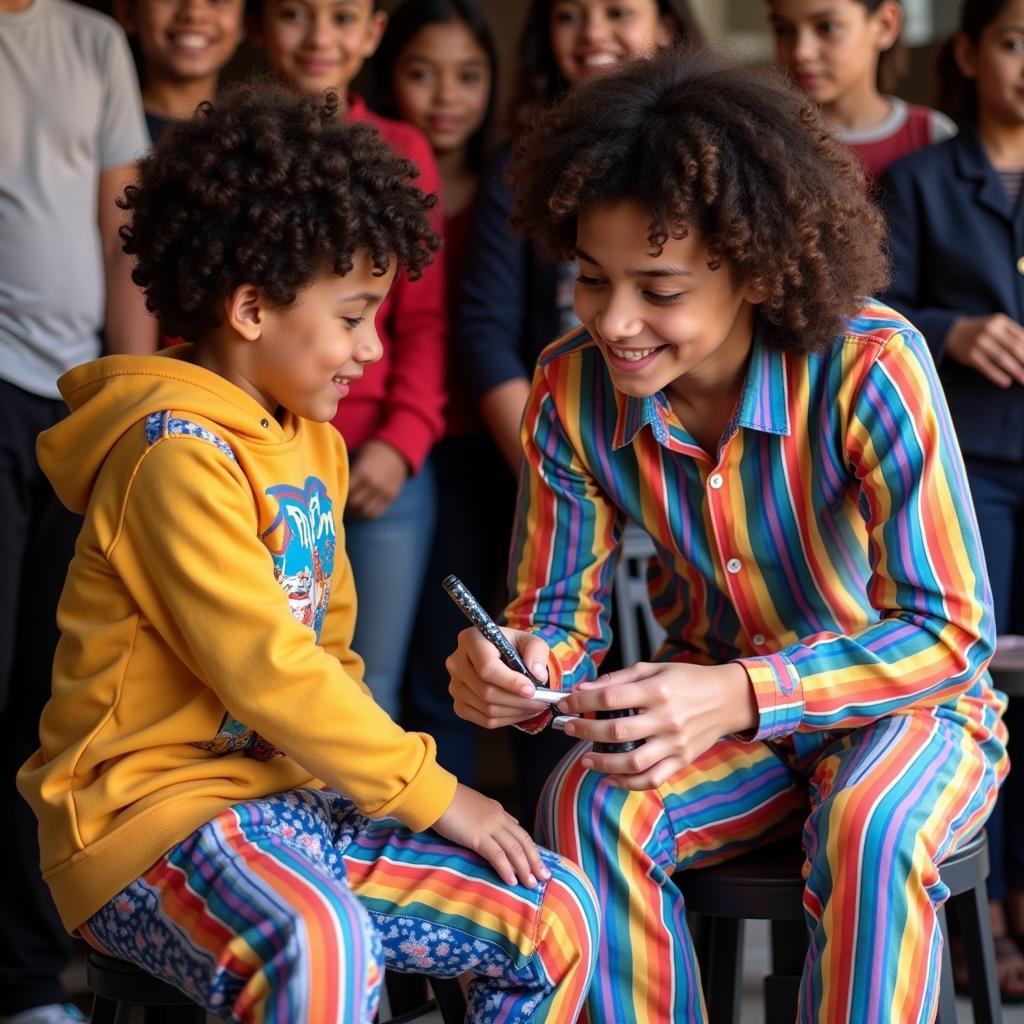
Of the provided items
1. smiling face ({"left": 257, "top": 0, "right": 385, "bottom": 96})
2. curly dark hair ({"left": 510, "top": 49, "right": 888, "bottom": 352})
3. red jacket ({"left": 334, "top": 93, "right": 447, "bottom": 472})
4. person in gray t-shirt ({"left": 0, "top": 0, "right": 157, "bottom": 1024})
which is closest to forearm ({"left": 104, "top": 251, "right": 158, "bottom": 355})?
person in gray t-shirt ({"left": 0, "top": 0, "right": 157, "bottom": 1024})

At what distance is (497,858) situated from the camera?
4.08 feet

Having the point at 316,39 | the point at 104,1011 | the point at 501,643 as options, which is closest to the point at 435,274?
the point at 316,39

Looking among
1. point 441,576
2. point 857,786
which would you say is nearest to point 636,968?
point 857,786

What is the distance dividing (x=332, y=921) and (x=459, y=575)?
3.77ft

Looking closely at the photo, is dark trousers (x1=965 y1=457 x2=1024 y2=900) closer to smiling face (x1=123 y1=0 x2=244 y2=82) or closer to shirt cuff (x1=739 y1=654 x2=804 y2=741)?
shirt cuff (x1=739 y1=654 x2=804 y2=741)

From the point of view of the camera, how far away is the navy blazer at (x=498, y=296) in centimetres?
212

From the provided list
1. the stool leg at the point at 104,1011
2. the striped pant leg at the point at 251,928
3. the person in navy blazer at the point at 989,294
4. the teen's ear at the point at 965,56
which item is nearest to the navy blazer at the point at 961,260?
the person in navy blazer at the point at 989,294

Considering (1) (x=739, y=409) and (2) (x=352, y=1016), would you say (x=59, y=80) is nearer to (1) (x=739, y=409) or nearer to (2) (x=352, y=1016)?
(1) (x=739, y=409)

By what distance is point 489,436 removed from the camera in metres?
2.24

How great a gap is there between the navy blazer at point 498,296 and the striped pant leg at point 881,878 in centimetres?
96

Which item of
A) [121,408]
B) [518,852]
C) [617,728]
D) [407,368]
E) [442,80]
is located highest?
[442,80]

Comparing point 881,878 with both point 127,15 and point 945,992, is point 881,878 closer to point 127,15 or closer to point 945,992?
point 945,992

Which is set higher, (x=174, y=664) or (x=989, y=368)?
(x=989, y=368)

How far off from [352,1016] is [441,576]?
1.19 m
